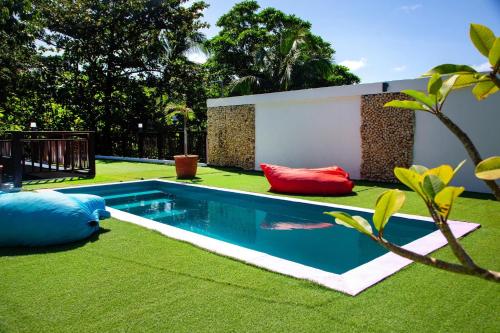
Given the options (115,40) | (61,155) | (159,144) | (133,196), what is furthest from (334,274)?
(115,40)

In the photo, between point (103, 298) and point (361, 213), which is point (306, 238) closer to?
point (361, 213)

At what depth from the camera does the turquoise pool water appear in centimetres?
517

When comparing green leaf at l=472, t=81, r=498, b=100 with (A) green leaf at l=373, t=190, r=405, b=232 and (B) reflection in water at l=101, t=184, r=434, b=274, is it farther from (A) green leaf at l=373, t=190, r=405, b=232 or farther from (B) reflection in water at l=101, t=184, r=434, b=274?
(B) reflection in water at l=101, t=184, r=434, b=274

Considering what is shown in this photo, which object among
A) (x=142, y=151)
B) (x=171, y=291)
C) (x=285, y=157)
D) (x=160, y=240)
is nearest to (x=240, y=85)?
(x=142, y=151)

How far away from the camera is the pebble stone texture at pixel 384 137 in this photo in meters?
9.73

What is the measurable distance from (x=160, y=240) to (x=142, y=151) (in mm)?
14667

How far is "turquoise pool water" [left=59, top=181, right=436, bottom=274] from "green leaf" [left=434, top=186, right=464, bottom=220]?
394 centimetres

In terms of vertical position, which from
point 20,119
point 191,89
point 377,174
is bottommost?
point 377,174

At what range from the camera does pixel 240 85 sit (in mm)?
21875

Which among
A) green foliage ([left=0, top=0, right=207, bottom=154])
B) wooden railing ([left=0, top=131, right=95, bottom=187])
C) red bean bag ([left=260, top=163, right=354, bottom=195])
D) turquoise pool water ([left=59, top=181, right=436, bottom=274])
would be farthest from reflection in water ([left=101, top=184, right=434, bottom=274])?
green foliage ([left=0, top=0, right=207, bottom=154])

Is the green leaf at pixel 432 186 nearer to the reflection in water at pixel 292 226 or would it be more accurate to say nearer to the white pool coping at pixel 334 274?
the white pool coping at pixel 334 274

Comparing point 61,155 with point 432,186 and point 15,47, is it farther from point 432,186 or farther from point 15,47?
point 432,186

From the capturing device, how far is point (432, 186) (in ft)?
2.52

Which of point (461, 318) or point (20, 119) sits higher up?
point (20, 119)
